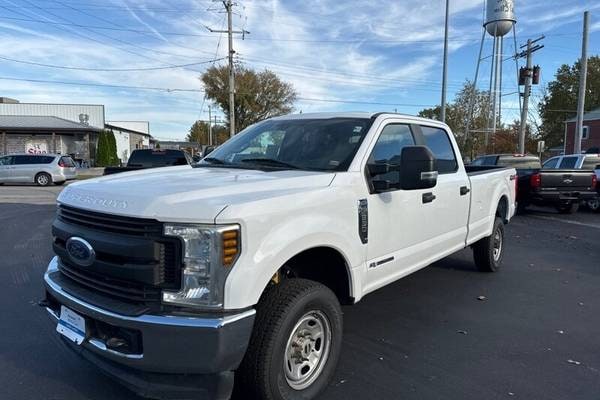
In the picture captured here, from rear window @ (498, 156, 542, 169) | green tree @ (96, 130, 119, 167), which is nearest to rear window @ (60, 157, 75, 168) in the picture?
green tree @ (96, 130, 119, 167)

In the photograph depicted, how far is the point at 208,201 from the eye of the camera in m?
2.65

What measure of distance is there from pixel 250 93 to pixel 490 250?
5399cm

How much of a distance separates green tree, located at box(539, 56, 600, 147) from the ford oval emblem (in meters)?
77.2

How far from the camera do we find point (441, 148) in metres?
5.24

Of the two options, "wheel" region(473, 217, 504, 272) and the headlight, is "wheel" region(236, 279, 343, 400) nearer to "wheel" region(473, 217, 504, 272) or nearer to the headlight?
the headlight

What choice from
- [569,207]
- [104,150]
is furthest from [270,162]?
[104,150]

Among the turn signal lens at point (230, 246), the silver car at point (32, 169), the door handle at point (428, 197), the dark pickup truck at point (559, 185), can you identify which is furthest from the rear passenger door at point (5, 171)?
the turn signal lens at point (230, 246)

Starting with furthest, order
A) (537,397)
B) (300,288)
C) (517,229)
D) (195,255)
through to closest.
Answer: (517,229)
(537,397)
(300,288)
(195,255)

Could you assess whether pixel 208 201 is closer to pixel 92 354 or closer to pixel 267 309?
pixel 267 309

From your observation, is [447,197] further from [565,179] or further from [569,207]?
[569,207]

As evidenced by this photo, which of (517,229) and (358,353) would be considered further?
(517,229)

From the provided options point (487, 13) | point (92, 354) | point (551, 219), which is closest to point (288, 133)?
point (92, 354)

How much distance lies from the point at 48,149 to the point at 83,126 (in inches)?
131

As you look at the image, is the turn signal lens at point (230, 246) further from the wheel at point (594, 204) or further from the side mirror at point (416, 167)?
the wheel at point (594, 204)
